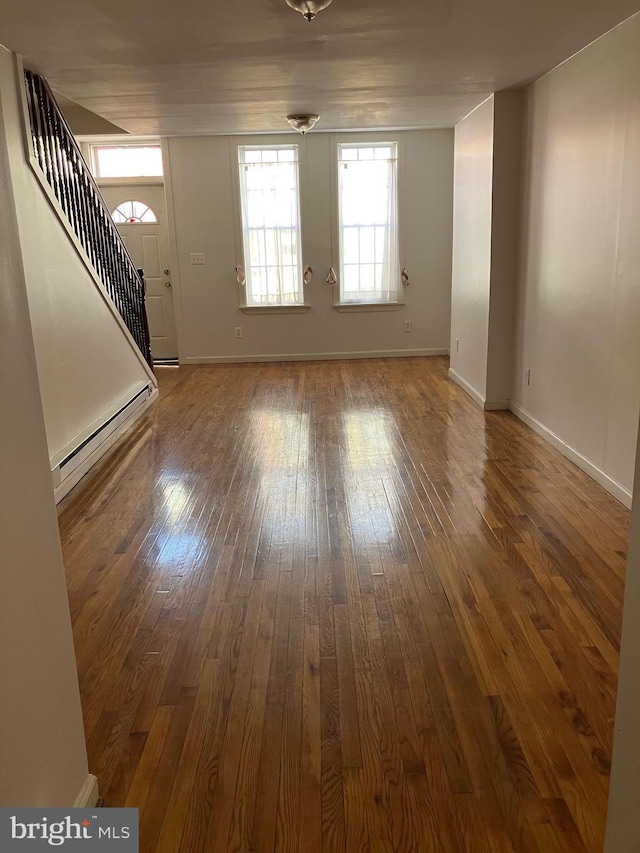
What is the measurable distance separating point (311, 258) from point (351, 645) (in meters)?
6.11

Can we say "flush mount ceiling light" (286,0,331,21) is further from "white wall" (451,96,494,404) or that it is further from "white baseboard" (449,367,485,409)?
"white baseboard" (449,367,485,409)

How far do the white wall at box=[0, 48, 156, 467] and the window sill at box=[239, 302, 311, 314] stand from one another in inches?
106

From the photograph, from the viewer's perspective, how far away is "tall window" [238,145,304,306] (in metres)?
7.57

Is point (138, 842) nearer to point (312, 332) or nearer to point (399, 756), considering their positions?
point (399, 756)

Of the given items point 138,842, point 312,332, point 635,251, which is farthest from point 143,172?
point 138,842

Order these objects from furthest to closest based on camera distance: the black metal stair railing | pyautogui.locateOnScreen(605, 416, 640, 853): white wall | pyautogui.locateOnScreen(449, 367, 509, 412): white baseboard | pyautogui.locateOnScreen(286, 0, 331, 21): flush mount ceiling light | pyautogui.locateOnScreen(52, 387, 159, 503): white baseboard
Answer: pyautogui.locateOnScreen(449, 367, 509, 412): white baseboard → the black metal stair railing → pyautogui.locateOnScreen(52, 387, 159, 503): white baseboard → pyautogui.locateOnScreen(286, 0, 331, 21): flush mount ceiling light → pyautogui.locateOnScreen(605, 416, 640, 853): white wall

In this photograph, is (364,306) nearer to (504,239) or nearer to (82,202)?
(504,239)

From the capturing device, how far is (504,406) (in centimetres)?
563

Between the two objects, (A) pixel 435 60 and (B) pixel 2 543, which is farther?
(A) pixel 435 60

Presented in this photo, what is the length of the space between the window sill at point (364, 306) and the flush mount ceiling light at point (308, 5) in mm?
5085

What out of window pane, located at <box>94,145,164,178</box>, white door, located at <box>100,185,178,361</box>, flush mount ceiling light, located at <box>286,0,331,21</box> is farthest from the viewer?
white door, located at <box>100,185,178,361</box>

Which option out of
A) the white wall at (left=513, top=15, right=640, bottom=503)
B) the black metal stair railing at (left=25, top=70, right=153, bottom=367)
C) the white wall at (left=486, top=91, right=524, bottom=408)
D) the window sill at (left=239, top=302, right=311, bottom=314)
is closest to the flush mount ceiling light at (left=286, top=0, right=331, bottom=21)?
the white wall at (left=513, top=15, right=640, bottom=503)

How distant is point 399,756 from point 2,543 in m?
1.24

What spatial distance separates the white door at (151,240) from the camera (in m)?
8.20
